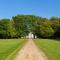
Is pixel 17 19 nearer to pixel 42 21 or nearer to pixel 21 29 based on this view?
pixel 21 29

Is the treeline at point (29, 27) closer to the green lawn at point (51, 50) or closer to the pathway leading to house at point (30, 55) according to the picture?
the green lawn at point (51, 50)

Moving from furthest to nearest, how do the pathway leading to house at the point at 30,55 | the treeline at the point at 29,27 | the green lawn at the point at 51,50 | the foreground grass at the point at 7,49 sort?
the treeline at the point at 29,27, the foreground grass at the point at 7,49, the green lawn at the point at 51,50, the pathway leading to house at the point at 30,55

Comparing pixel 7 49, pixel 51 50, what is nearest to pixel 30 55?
pixel 51 50

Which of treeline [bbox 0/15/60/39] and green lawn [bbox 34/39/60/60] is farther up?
treeline [bbox 0/15/60/39]

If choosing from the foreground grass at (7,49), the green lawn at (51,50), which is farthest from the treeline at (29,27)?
the green lawn at (51,50)

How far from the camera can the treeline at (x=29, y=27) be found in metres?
108

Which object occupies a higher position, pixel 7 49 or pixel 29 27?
pixel 29 27

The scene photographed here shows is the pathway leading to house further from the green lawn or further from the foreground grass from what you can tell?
the foreground grass

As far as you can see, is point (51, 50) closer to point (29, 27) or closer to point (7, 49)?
point (7, 49)

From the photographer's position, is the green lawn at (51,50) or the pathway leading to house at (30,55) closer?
the pathway leading to house at (30,55)

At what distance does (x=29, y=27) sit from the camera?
119500mm

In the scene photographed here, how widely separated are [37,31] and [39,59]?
98365mm

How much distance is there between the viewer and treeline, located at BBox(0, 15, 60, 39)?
107875 millimetres

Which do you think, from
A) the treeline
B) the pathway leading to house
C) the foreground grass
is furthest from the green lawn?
the treeline
